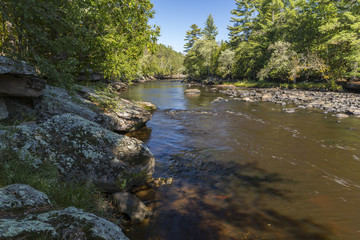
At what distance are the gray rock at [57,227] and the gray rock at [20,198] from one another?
38 centimetres

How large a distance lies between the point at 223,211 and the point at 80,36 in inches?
381

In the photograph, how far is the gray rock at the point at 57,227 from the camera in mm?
1798

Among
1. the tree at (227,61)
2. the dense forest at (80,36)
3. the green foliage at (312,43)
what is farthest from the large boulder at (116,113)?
the tree at (227,61)

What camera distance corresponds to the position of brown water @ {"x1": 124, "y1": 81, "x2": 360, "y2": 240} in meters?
4.61

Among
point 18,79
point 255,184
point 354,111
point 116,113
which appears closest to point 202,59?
point 354,111

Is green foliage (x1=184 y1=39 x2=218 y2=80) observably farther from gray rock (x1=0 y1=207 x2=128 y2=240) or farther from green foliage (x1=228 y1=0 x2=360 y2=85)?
gray rock (x1=0 y1=207 x2=128 y2=240)

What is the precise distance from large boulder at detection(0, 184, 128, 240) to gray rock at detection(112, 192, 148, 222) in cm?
234

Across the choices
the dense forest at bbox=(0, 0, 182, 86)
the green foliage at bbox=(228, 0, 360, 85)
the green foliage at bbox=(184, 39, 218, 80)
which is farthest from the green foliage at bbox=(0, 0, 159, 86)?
the green foliage at bbox=(184, 39, 218, 80)

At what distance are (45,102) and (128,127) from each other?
14.3 feet

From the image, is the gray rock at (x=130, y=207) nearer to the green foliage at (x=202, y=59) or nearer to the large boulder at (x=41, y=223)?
the large boulder at (x=41, y=223)

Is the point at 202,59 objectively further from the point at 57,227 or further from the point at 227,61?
the point at 57,227

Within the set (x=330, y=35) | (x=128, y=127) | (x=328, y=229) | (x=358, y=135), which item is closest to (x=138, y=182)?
(x=328, y=229)

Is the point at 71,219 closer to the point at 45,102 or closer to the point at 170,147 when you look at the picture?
the point at 45,102

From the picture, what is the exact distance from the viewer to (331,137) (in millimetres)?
11445
